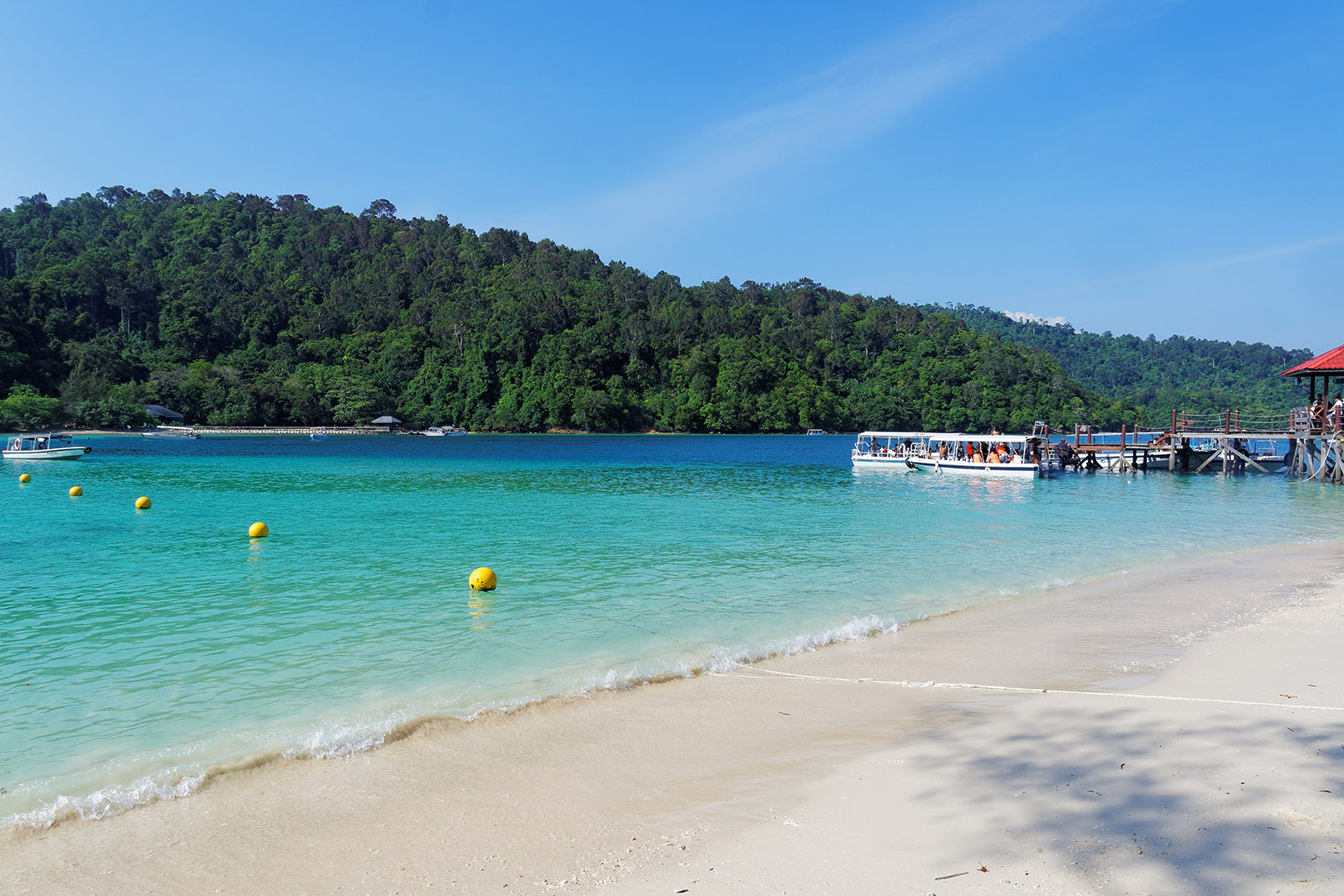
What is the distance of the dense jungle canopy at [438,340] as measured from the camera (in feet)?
383

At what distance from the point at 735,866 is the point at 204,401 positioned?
408ft

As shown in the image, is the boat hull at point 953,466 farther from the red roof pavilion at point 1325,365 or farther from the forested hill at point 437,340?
the forested hill at point 437,340

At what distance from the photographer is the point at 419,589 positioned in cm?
1314

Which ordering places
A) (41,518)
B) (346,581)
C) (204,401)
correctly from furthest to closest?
(204,401)
(41,518)
(346,581)

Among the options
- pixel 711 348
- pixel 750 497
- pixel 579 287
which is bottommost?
pixel 750 497

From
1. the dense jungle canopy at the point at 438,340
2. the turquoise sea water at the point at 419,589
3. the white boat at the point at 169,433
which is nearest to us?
the turquoise sea water at the point at 419,589

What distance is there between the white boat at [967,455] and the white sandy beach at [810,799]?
36.5 m

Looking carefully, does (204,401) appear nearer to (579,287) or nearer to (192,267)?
(192,267)

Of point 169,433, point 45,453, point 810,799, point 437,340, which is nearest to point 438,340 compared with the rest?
point 437,340

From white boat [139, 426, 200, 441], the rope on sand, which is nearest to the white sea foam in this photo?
the rope on sand

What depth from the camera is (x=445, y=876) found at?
426cm

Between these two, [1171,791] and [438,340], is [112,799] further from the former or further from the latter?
[438,340]

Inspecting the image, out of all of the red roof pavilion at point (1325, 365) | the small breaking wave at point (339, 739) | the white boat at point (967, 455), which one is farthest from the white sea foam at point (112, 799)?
the red roof pavilion at point (1325, 365)

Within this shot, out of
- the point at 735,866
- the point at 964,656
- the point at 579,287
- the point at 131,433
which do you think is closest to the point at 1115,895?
the point at 735,866
